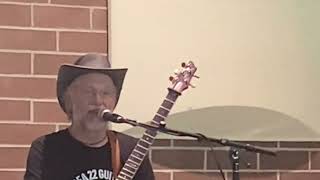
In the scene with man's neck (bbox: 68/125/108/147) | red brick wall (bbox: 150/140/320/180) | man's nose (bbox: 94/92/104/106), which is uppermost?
man's nose (bbox: 94/92/104/106)

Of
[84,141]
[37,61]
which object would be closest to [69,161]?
[84,141]

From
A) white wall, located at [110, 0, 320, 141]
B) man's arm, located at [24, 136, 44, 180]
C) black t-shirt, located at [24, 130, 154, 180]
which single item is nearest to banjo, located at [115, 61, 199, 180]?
black t-shirt, located at [24, 130, 154, 180]

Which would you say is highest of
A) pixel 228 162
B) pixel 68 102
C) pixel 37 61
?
pixel 37 61

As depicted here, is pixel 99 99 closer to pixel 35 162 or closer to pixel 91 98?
pixel 91 98

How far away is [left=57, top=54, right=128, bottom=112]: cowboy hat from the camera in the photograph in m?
2.06

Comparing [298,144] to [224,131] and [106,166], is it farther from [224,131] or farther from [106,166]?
[106,166]

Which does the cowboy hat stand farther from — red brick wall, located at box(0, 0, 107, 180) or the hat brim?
red brick wall, located at box(0, 0, 107, 180)

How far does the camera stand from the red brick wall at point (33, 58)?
8.19ft

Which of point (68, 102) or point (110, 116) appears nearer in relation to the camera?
point (110, 116)

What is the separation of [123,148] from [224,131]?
2.07ft

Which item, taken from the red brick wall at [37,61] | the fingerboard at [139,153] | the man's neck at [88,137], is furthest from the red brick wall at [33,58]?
the fingerboard at [139,153]

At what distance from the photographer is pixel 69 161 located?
2.05 m

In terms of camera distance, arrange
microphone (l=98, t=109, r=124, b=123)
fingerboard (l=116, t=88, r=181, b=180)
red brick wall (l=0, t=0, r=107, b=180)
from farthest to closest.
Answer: red brick wall (l=0, t=0, r=107, b=180), fingerboard (l=116, t=88, r=181, b=180), microphone (l=98, t=109, r=124, b=123)

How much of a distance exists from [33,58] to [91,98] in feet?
1.87
